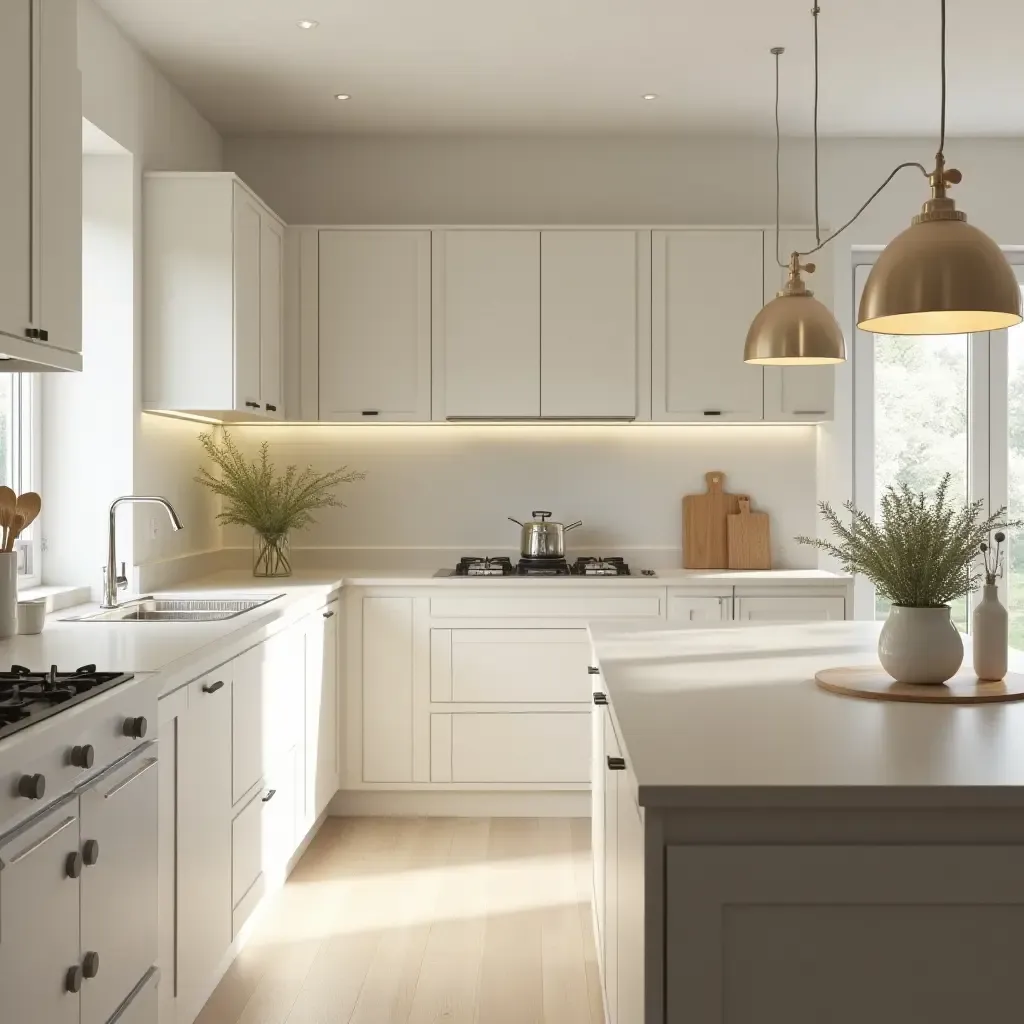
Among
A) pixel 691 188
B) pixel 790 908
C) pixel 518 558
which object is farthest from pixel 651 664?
pixel 691 188

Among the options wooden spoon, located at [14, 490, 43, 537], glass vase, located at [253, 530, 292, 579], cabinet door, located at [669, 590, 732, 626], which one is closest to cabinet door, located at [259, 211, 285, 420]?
glass vase, located at [253, 530, 292, 579]

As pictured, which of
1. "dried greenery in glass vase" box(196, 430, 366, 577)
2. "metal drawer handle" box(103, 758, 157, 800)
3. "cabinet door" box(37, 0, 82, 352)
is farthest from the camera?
"dried greenery in glass vase" box(196, 430, 366, 577)

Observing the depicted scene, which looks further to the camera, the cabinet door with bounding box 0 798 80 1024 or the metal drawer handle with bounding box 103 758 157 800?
the metal drawer handle with bounding box 103 758 157 800

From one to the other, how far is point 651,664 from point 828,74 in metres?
2.78

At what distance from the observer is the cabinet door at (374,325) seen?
475 cm

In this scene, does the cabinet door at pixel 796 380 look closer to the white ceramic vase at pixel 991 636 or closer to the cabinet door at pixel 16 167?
the white ceramic vase at pixel 991 636

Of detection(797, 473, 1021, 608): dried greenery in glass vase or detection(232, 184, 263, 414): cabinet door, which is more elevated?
detection(232, 184, 263, 414): cabinet door

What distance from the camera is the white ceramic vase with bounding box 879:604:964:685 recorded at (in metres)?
2.20

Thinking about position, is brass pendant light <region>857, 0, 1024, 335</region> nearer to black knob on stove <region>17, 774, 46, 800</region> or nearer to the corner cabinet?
black knob on stove <region>17, 774, 46, 800</region>

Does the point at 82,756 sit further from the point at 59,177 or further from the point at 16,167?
the point at 59,177

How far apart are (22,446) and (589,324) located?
225 cm

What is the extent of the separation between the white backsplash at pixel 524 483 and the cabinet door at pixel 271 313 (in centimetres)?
51

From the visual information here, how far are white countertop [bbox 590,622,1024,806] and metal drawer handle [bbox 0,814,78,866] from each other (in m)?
0.92

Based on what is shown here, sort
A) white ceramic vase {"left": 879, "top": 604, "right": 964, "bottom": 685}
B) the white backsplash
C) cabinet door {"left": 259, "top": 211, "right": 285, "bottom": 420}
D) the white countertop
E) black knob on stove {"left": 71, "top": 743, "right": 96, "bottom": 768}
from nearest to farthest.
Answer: the white countertop < black knob on stove {"left": 71, "top": 743, "right": 96, "bottom": 768} < white ceramic vase {"left": 879, "top": 604, "right": 964, "bottom": 685} < cabinet door {"left": 259, "top": 211, "right": 285, "bottom": 420} < the white backsplash
